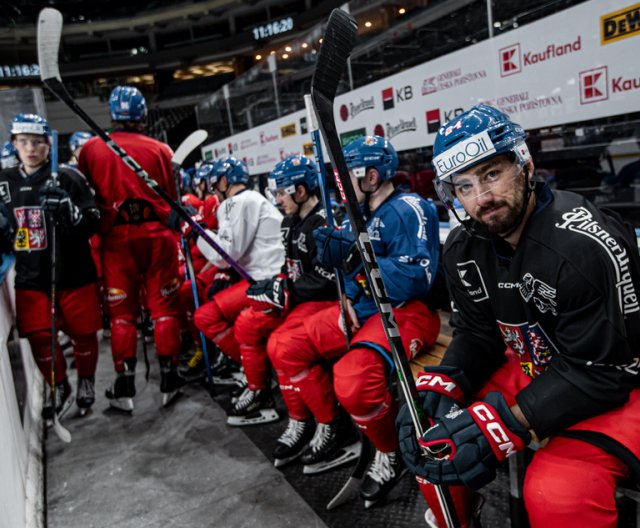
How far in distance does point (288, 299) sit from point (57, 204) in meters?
1.29

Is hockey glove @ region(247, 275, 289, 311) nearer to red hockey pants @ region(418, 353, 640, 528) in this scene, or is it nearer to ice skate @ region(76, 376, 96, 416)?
ice skate @ region(76, 376, 96, 416)

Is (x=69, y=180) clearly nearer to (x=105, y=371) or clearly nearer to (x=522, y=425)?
(x=105, y=371)

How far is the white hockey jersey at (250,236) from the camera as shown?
10.2ft

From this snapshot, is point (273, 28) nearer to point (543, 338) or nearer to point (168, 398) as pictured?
point (168, 398)

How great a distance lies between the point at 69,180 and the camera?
112 inches

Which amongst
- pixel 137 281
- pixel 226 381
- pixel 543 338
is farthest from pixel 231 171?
pixel 543 338

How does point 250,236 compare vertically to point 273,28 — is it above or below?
below

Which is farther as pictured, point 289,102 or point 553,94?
point 289,102

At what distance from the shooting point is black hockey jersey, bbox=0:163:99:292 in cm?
282

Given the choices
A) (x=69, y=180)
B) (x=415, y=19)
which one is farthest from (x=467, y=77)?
(x=69, y=180)

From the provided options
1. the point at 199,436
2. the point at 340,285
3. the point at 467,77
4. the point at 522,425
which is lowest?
the point at 199,436

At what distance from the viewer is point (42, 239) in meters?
2.87

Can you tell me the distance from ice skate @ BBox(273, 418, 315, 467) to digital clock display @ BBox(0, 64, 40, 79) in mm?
26998

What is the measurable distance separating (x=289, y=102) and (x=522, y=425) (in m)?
5.94
